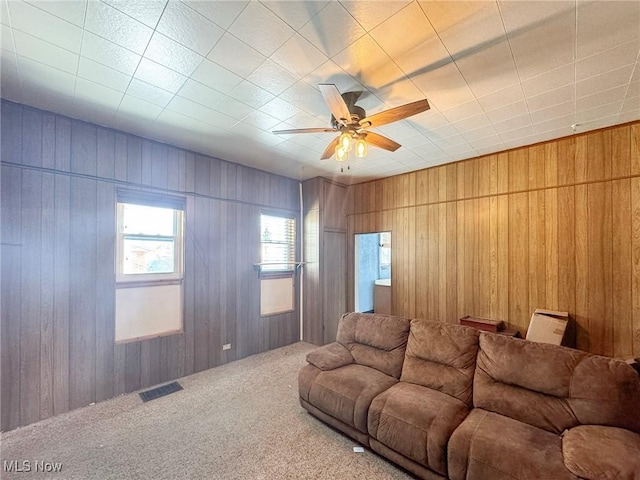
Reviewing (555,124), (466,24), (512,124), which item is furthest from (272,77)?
(555,124)

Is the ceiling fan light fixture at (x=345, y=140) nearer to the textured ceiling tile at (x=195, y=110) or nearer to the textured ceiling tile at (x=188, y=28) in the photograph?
the textured ceiling tile at (x=188, y=28)

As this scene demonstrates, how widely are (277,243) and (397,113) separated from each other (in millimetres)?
3252

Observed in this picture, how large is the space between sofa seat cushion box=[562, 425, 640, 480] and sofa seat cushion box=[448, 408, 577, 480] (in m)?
0.06

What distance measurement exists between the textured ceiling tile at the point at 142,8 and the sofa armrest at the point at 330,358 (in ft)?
9.47

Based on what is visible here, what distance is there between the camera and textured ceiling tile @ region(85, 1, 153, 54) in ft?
5.37

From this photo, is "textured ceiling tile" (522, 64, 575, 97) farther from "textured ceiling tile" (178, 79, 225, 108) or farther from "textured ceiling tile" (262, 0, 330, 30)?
"textured ceiling tile" (178, 79, 225, 108)

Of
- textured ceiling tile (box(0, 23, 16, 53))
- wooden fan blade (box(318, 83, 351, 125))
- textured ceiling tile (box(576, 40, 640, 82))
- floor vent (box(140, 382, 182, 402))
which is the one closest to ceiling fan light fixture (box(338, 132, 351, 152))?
wooden fan blade (box(318, 83, 351, 125))

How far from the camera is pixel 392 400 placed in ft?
6.84

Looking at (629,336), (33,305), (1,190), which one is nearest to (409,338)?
(629,336)

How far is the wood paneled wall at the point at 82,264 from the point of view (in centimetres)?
255

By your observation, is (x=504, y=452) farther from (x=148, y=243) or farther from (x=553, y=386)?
(x=148, y=243)

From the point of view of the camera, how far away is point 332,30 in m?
1.77

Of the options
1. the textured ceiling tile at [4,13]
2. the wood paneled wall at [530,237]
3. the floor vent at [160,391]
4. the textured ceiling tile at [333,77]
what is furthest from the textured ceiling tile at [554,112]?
the floor vent at [160,391]

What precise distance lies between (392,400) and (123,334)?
303 cm
